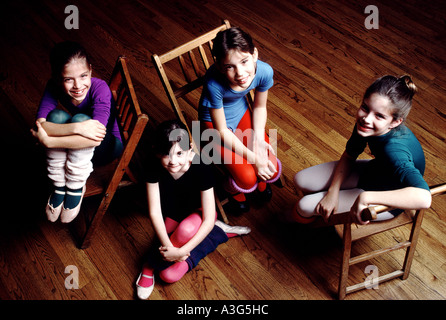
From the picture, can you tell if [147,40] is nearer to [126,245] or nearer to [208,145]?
[208,145]

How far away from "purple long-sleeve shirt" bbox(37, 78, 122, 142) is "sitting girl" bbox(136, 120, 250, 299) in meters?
0.29

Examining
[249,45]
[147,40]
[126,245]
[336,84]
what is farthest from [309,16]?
[126,245]

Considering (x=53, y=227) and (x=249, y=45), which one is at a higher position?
(x=249, y=45)

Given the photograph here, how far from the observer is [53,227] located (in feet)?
6.54

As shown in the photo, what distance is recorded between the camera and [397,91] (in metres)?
1.35

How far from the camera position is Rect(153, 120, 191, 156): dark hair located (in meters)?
1.46

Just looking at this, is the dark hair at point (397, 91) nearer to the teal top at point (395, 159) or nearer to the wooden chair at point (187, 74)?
the teal top at point (395, 159)

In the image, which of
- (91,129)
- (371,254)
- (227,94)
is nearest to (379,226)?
(371,254)

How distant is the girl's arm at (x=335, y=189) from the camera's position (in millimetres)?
1557

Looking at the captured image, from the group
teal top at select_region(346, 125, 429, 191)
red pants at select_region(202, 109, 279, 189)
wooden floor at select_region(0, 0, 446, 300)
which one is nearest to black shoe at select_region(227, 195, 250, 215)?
wooden floor at select_region(0, 0, 446, 300)

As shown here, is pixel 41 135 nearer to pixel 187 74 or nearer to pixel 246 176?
pixel 187 74

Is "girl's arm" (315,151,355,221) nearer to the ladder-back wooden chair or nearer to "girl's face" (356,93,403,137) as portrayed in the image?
"girl's face" (356,93,403,137)

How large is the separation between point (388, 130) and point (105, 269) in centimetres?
146

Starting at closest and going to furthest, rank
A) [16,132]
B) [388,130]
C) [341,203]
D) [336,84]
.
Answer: [388,130]
[341,203]
[16,132]
[336,84]
